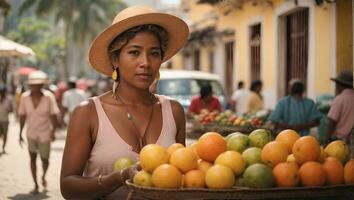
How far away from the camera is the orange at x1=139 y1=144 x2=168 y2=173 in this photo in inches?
91.8

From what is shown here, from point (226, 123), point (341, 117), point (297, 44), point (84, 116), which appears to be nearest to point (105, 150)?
point (84, 116)

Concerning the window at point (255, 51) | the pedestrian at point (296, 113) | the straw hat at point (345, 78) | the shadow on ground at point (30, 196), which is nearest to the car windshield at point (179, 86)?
the window at point (255, 51)

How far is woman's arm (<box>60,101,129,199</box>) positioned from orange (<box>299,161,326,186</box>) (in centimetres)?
90

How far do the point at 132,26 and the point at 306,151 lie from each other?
1092 millimetres

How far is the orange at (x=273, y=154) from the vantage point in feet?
7.71

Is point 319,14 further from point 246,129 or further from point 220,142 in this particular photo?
point 220,142

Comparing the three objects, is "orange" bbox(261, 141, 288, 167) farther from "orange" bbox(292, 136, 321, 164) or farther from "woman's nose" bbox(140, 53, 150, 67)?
"woman's nose" bbox(140, 53, 150, 67)

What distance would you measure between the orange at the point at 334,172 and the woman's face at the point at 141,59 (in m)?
1.01

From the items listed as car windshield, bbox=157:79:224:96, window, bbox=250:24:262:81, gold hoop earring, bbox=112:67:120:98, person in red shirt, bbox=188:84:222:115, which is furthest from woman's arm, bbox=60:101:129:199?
window, bbox=250:24:262:81

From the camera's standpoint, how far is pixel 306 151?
2.35 metres

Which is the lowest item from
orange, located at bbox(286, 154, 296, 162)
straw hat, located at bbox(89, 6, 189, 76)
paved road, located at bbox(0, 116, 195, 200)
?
paved road, located at bbox(0, 116, 195, 200)

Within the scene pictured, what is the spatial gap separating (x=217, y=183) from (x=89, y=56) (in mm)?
1372

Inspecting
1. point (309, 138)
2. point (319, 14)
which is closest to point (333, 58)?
point (319, 14)

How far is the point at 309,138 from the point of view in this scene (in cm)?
241
